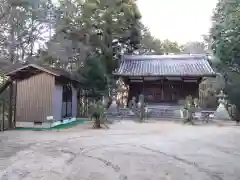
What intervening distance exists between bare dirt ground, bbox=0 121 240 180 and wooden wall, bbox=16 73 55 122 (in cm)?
358

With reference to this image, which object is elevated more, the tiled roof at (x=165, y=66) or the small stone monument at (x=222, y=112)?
the tiled roof at (x=165, y=66)

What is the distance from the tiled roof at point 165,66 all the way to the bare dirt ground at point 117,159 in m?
11.4

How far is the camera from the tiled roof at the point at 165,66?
20661 mm

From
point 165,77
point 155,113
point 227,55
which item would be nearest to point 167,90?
point 165,77

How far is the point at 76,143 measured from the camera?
8812 millimetres

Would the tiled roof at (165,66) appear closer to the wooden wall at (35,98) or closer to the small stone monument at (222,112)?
the small stone monument at (222,112)

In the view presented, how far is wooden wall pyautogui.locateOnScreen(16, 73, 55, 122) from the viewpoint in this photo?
522 inches

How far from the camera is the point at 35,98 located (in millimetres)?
13391

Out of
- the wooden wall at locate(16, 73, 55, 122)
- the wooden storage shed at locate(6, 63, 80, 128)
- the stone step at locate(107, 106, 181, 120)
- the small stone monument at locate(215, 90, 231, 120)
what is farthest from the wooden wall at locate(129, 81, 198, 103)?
the wooden wall at locate(16, 73, 55, 122)

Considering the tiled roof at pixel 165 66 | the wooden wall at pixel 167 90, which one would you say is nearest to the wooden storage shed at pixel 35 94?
the tiled roof at pixel 165 66

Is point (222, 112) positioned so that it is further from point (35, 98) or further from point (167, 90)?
point (35, 98)

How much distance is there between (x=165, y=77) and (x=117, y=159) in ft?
49.1

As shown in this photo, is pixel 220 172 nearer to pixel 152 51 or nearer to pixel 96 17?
pixel 96 17

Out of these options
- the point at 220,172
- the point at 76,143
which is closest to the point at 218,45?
the point at 76,143
